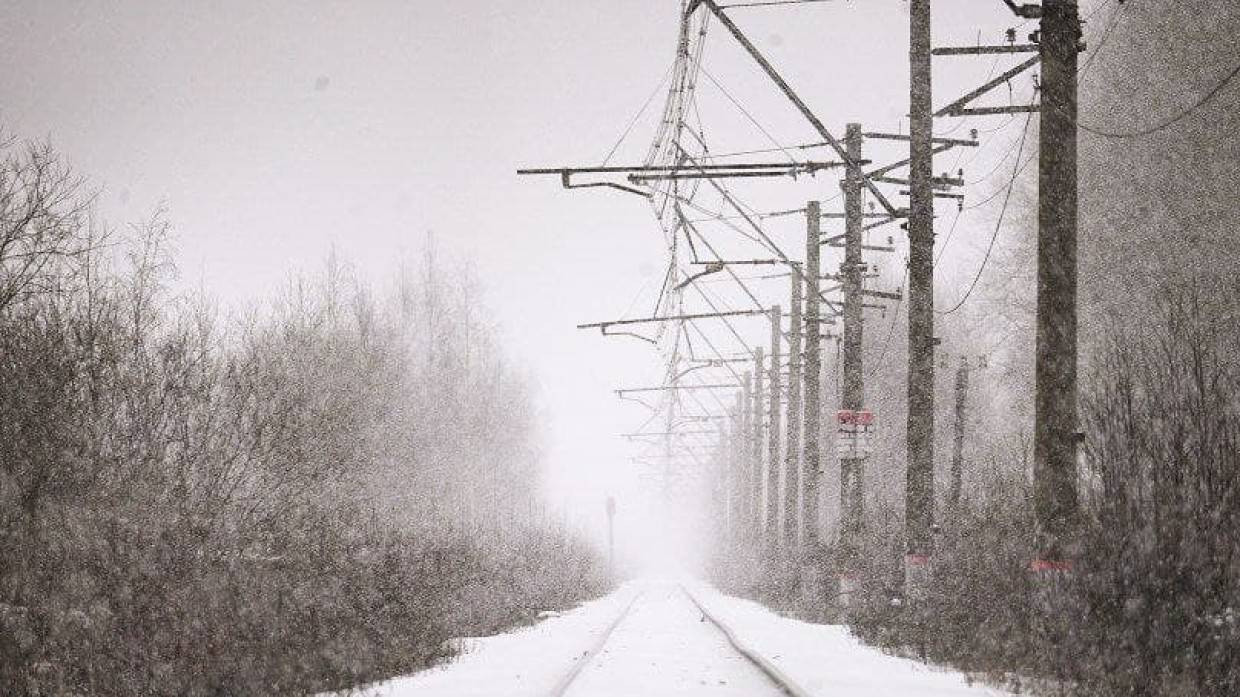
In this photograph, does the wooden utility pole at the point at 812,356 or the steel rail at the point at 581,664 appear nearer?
the steel rail at the point at 581,664

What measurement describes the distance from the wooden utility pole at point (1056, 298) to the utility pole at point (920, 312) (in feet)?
13.7

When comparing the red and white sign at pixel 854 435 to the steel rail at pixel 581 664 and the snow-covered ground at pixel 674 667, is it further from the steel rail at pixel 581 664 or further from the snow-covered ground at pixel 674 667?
the steel rail at pixel 581 664

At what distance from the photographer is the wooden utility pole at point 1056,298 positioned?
8.98m

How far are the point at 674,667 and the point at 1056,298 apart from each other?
17.9 feet

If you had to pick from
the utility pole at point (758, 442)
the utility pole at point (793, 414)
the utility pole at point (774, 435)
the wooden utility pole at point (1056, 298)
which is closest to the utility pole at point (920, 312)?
the wooden utility pole at point (1056, 298)

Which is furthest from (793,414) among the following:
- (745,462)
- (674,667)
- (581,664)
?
(745,462)

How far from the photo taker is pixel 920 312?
14094 mm

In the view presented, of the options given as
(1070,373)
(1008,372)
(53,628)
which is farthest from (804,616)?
(1008,372)

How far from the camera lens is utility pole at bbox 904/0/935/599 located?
13.6 m

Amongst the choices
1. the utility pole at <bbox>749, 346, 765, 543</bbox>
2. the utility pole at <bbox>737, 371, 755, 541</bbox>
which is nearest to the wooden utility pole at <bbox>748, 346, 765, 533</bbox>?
the utility pole at <bbox>749, 346, 765, 543</bbox>

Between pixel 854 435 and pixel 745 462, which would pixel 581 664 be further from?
pixel 745 462

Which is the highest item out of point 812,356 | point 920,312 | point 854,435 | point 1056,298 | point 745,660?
point 920,312

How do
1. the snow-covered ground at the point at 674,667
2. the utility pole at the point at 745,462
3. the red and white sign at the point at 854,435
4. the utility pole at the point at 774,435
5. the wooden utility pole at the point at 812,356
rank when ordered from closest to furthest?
the snow-covered ground at the point at 674,667 → the red and white sign at the point at 854,435 → the wooden utility pole at the point at 812,356 → the utility pole at the point at 774,435 → the utility pole at the point at 745,462

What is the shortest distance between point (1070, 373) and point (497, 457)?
44.4 metres
